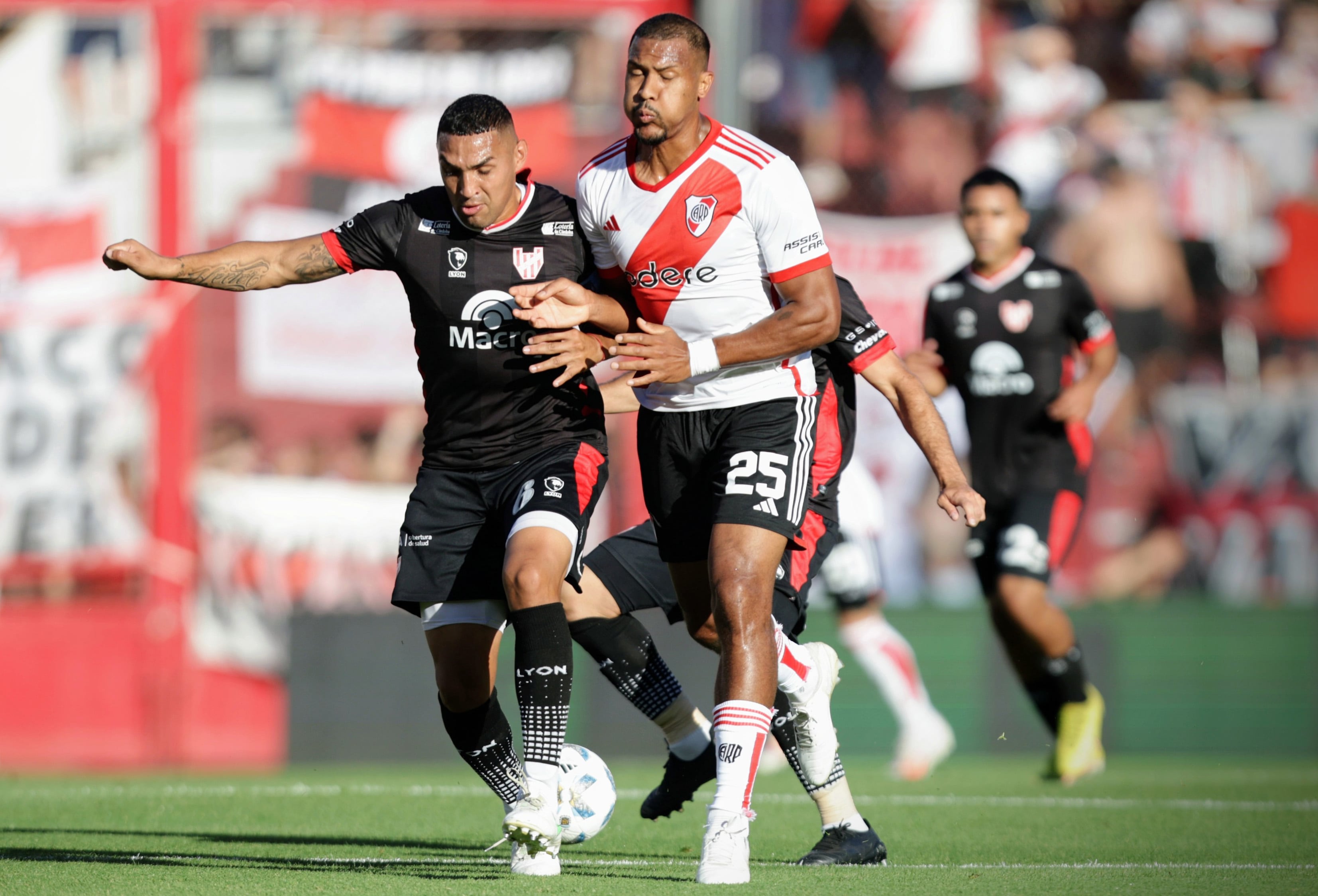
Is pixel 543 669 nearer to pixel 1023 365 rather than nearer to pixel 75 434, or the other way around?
pixel 1023 365

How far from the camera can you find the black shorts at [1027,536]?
8.05 m

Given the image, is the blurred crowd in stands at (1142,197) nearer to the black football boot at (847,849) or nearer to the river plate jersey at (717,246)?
the river plate jersey at (717,246)

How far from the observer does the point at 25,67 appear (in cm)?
1269

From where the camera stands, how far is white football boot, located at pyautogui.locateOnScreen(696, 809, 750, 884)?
4.62m

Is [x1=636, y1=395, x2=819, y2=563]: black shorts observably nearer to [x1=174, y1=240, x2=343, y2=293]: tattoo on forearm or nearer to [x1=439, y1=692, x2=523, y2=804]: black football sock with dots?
[x1=439, y1=692, x2=523, y2=804]: black football sock with dots

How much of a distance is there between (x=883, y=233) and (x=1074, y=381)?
516 centimetres

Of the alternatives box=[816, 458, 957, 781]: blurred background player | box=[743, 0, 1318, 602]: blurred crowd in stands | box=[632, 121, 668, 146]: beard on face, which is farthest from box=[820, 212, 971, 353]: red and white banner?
box=[632, 121, 668, 146]: beard on face

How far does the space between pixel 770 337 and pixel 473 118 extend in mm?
1245

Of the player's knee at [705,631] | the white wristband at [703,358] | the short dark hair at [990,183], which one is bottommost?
the player's knee at [705,631]

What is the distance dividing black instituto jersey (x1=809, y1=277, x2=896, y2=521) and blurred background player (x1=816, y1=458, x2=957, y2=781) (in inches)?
109

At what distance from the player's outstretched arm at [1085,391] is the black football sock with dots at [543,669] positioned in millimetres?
3664

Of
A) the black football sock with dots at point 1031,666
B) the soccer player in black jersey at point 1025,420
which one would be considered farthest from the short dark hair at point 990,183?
the black football sock with dots at point 1031,666

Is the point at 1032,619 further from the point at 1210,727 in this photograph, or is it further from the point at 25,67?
the point at 25,67

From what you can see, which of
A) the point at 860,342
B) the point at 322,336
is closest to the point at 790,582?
the point at 860,342
